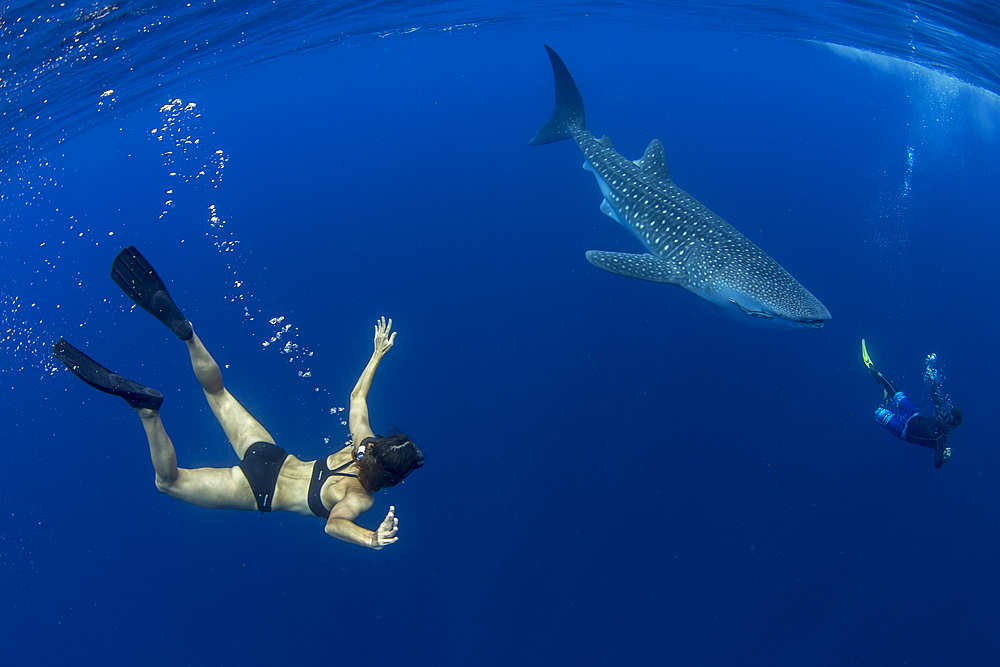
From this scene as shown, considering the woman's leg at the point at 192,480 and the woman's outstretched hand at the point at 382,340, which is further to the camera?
the woman's outstretched hand at the point at 382,340

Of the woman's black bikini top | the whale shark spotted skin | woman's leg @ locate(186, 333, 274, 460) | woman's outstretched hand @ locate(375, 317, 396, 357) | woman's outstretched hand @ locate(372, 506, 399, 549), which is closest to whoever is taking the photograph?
woman's outstretched hand @ locate(372, 506, 399, 549)

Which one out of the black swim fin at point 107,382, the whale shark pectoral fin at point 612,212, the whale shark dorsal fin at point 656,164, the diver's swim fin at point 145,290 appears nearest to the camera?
the black swim fin at point 107,382

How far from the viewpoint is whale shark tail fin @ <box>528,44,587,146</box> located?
9938 mm

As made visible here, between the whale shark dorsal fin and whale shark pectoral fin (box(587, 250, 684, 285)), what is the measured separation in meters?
2.21

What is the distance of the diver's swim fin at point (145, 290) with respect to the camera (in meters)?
5.22

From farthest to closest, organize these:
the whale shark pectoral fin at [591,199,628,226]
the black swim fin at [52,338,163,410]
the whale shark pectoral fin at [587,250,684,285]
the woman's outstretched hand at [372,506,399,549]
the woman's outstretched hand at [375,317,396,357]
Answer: the whale shark pectoral fin at [591,199,628,226] → the whale shark pectoral fin at [587,250,684,285] → the woman's outstretched hand at [375,317,396,357] → the black swim fin at [52,338,163,410] → the woman's outstretched hand at [372,506,399,549]

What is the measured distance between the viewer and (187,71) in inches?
842

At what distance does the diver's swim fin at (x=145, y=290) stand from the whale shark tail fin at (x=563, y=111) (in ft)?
25.0

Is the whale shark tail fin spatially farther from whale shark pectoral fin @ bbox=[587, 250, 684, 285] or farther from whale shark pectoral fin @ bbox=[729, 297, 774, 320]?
whale shark pectoral fin @ bbox=[729, 297, 774, 320]

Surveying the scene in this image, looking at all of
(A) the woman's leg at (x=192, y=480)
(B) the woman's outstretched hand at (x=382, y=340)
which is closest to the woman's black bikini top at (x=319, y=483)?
(A) the woman's leg at (x=192, y=480)

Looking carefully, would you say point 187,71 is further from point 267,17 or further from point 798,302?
point 798,302

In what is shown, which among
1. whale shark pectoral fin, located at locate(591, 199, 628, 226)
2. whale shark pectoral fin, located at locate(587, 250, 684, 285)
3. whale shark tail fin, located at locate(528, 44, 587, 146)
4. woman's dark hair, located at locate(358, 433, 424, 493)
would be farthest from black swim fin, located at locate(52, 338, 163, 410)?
whale shark tail fin, located at locate(528, 44, 587, 146)

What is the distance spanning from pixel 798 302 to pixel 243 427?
7248mm

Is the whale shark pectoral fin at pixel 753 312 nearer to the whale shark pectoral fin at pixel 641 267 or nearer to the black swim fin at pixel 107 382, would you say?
the whale shark pectoral fin at pixel 641 267
